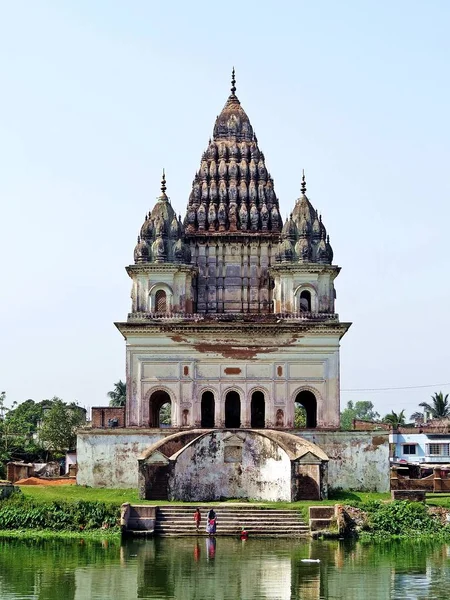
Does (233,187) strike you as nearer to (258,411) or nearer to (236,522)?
(258,411)

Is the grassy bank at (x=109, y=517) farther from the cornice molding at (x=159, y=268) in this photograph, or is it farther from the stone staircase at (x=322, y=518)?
the cornice molding at (x=159, y=268)

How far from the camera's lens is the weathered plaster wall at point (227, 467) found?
119ft

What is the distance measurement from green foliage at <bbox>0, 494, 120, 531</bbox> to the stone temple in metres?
3.08

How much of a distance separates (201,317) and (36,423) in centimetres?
4053

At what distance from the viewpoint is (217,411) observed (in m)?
41.5

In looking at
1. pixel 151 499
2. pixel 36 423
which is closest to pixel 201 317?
pixel 151 499

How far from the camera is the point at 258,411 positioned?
4362 centimetres

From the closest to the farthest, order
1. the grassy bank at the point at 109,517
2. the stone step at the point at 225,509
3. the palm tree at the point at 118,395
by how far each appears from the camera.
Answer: the grassy bank at the point at 109,517 → the stone step at the point at 225,509 → the palm tree at the point at 118,395

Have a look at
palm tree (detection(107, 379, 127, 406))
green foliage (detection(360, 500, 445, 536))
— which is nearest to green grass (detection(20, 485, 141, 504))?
green foliage (detection(360, 500, 445, 536))

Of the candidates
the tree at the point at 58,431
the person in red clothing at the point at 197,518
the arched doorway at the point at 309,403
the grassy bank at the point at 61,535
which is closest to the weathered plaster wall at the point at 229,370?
the arched doorway at the point at 309,403

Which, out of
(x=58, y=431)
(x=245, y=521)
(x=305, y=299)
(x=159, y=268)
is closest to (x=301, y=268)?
(x=305, y=299)

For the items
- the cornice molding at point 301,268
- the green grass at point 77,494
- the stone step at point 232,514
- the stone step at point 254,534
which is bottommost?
the stone step at point 254,534

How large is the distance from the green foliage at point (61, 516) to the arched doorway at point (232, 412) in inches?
453

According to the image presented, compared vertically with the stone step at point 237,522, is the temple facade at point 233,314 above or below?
above
